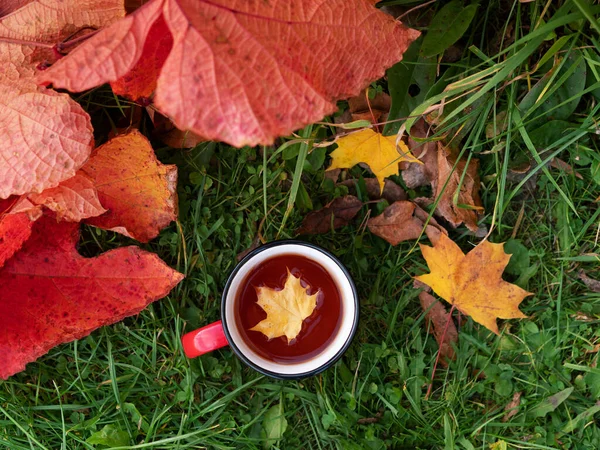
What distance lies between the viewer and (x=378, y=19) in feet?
3.11

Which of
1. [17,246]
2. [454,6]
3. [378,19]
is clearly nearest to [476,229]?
[454,6]

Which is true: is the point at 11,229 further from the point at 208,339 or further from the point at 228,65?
the point at 228,65

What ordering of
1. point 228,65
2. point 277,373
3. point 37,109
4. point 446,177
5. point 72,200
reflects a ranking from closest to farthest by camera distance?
point 228,65 → point 37,109 → point 72,200 → point 277,373 → point 446,177

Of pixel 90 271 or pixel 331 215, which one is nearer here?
pixel 90 271

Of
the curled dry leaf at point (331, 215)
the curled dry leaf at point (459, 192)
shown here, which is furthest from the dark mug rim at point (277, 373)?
the curled dry leaf at point (459, 192)

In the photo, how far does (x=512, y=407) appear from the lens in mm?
1414

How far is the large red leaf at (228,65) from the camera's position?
0.71 meters

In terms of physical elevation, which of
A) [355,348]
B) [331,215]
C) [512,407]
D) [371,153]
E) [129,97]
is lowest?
[512,407]

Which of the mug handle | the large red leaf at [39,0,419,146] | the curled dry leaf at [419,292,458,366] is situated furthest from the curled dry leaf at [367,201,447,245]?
the large red leaf at [39,0,419,146]

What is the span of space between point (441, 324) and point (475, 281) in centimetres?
15

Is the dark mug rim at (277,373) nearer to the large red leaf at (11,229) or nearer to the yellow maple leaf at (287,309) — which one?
the yellow maple leaf at (287,309)

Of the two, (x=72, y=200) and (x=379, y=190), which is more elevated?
(x=72, y=200)

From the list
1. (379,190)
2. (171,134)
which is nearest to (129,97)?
(171,134)

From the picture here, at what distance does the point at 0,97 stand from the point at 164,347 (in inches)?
27.0
